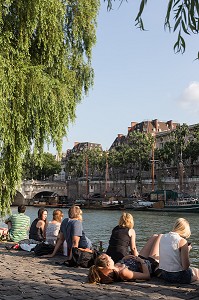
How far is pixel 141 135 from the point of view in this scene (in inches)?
3401

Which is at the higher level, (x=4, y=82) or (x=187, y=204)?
(x=4, y=82)

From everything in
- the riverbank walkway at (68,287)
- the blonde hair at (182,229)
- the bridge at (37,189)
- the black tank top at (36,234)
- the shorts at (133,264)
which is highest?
the bridge at (37,189)

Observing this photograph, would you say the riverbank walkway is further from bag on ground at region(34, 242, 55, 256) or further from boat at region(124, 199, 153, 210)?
boat at region(124, 199, 153, 210)

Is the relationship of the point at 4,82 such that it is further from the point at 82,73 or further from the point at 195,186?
the point at 195,186

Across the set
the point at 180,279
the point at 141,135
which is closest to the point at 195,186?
the point at 141,135

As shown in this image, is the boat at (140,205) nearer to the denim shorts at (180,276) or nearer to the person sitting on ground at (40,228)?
the person sitting on ground at (40,228)

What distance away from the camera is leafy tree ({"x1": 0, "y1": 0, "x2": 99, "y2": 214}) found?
11078 millimetres

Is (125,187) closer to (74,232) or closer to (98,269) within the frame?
(74,232)

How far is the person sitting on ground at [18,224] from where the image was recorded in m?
12.9

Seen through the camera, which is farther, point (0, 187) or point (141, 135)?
point (141, 135)

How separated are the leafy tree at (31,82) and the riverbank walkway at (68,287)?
10.9ft

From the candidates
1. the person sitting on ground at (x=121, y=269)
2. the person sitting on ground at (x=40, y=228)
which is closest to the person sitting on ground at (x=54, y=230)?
the person sitting on ground at (x=40, y=228)

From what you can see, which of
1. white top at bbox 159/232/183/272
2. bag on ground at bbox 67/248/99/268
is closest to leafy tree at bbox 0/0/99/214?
bag on ground at bbox 67/248/99/268

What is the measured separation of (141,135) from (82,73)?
239ft
